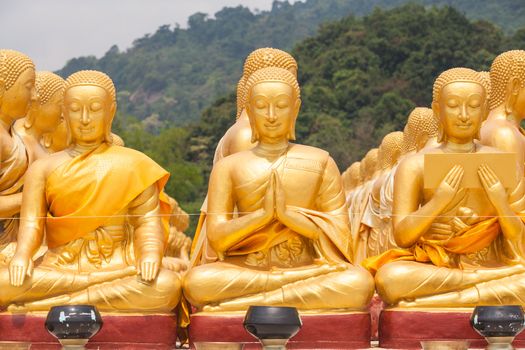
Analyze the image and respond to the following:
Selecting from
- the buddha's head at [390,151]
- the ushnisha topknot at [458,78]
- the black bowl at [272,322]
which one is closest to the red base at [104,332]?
the black bowl at [272,322]

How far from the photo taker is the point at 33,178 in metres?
9.64

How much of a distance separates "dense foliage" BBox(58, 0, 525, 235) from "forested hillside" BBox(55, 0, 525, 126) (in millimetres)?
24090

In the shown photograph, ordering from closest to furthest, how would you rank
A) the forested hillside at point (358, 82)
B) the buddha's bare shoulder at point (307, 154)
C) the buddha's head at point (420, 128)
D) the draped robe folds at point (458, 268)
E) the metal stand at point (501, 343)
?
the metal stand at point (501, 343), the draped robe folds at point (458, 268), the buddha's bare shoulder at point (307, 154), the buddha's head at point (420, 128), the forested hillside at point (358, 82)

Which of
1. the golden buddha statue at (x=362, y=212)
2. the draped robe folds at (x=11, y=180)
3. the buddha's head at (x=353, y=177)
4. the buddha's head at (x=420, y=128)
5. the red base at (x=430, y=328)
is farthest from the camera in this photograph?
the buddha's head at (x=353, y=177)

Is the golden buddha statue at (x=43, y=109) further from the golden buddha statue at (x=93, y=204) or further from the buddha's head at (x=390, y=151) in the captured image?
the buddha's head at (x=390, y=151)

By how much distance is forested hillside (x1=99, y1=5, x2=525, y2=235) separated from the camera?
151 ft

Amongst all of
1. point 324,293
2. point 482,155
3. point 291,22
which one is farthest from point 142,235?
point 291,22

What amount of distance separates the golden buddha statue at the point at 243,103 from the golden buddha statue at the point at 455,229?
1867mm

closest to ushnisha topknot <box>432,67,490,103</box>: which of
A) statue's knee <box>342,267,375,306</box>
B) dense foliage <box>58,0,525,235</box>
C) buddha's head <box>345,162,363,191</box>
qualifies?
statue's knee <box>342,267,375,306</box>

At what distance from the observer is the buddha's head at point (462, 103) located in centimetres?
973

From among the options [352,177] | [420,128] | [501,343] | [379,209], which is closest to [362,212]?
[379,209]

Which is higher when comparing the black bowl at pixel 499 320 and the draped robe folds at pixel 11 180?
the black bowl at pixel 499 320

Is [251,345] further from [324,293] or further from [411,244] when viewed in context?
[411,244]

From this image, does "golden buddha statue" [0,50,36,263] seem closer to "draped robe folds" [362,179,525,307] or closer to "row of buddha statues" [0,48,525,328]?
"row of buddha statues" [0,48,525,328]
